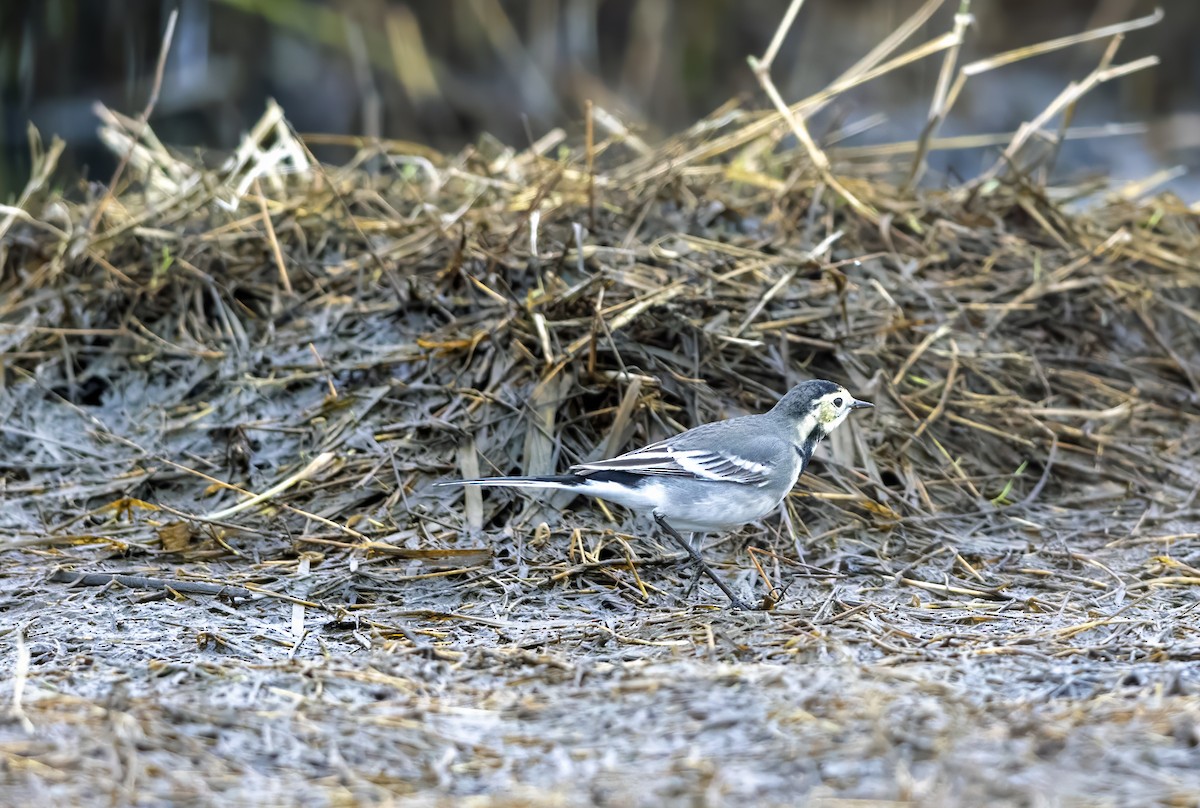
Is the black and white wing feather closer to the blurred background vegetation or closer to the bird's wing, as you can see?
the bird's wing

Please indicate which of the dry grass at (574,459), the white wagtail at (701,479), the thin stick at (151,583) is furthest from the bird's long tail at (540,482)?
the thin stick at (151,583)

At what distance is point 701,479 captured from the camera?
5047 mm

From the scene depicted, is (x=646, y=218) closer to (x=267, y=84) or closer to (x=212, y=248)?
(x=212, y=248)

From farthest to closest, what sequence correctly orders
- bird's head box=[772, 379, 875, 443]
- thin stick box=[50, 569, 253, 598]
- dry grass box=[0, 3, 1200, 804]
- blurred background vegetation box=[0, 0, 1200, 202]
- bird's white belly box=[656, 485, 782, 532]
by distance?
blurred background vegetation box=[0, 0, 1200, 202], bird's head box=[772, 379, 875, 443], bird's white belly box=[656, 485, 782, 532], thin stick box=[50, 569, 253, 598], dry grass box=[0, 3, 1200, 804]

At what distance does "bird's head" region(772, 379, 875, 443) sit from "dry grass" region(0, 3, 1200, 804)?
1.21ft

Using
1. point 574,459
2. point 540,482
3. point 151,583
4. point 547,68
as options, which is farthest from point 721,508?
point 547,68

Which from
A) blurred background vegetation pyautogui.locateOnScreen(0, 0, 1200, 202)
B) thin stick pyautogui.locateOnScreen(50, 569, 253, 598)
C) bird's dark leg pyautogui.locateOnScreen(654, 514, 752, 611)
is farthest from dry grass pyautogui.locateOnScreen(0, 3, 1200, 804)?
blurred background vegetation pyautogui.locateOnScreen(0, 0, 1200, 202)

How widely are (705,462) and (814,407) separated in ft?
2.09

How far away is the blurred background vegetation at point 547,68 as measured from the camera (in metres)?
12.7

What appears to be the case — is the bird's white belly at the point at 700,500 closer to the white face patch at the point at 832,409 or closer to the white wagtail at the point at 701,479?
the white wagtail at the point at 701,479

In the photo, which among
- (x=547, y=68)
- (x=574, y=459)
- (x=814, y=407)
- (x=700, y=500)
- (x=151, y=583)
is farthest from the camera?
(x=547, y=68)

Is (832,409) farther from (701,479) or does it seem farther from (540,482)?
(540,482)

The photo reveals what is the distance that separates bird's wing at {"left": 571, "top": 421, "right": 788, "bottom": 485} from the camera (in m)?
5.05

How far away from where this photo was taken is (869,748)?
3031mm
